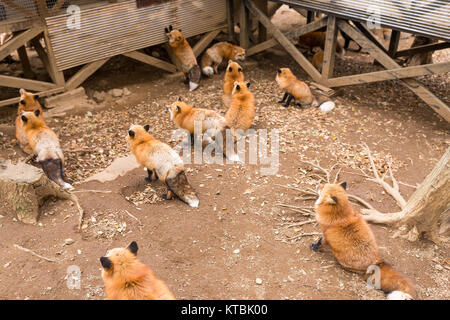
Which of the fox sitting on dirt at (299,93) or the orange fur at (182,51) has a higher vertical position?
the orange fur at (182,51)

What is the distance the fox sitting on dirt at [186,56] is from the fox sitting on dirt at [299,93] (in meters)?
2.22

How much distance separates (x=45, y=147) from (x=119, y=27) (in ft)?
12.2

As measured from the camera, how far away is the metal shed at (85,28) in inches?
286

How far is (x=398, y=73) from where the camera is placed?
7.51 meters

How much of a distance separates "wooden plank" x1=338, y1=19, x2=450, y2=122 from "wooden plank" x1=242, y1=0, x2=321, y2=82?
1201 mm

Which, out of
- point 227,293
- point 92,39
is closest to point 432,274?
point 227,293

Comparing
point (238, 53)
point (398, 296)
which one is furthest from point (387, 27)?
point (398, 296)

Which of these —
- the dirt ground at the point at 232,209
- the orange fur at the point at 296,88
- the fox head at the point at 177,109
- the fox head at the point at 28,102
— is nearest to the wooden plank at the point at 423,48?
the dirt ground at the point at 232,209

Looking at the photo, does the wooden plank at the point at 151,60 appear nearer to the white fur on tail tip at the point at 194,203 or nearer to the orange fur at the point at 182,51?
the orange fur at the point at 182,51

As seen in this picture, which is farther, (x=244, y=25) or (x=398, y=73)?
(x=244, y=25)

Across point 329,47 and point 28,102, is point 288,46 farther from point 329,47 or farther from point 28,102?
point 28,102

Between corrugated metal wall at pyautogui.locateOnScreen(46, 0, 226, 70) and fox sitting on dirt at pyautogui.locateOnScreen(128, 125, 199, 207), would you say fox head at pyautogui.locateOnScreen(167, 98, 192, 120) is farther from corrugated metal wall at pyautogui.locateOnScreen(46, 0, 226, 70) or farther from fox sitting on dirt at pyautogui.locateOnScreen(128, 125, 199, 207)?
corrugated metal wall at pyautogui.locateOnScreen(46, 0, 226, 70)

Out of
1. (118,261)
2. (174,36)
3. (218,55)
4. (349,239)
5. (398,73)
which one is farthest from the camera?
(218,55)

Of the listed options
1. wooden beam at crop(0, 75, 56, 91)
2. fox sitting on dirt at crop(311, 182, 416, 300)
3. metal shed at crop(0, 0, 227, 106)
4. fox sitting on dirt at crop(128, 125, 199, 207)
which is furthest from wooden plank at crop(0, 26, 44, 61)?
fox sitting on dirt at crop(311, 182, 416, 300)
